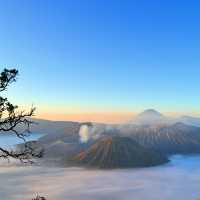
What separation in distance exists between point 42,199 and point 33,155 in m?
1.93

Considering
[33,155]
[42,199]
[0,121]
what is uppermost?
[0,121]

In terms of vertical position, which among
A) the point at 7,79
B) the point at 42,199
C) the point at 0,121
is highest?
the point at 7,79

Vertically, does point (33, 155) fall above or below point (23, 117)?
below

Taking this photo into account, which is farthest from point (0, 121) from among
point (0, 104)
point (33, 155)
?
point (33, 155)

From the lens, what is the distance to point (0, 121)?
18.2 meters

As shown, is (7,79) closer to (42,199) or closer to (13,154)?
(13,154)

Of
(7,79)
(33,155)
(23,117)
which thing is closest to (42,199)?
(33,155)

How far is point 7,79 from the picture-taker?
760 inches

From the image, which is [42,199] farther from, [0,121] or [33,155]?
[0,121]

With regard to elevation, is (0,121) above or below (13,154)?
above

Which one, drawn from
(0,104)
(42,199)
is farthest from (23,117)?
(42,199)

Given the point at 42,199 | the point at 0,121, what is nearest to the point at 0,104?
the point at 0,121

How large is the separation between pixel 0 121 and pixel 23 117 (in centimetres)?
122

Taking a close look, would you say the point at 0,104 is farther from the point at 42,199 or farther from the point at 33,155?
the point at 42,199
